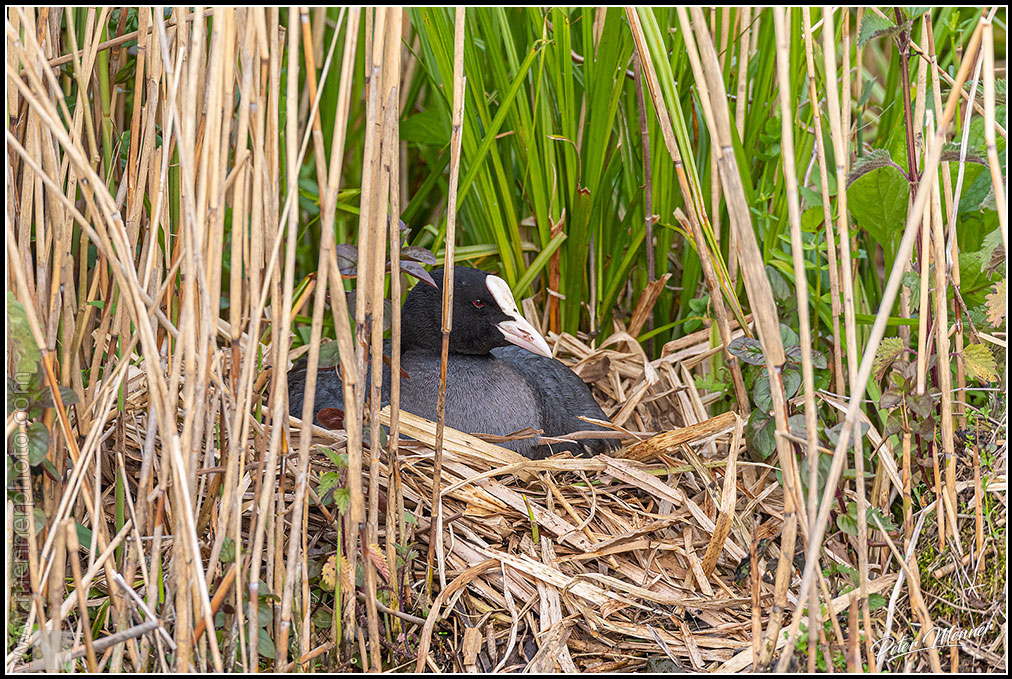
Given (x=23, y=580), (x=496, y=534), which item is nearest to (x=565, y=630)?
(x=496, y=534)

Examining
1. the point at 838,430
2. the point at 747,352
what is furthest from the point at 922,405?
the point at 747,352

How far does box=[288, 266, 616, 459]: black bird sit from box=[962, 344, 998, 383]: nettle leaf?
87 cm

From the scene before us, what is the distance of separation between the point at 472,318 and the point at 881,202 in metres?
0.91

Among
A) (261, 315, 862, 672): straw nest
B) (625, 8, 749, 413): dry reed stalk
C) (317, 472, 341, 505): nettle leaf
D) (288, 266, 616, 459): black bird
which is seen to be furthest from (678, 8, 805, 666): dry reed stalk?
(288, 266, 616, 459): black bird

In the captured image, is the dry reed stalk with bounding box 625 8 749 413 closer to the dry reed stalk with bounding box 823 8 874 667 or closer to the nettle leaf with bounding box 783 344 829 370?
the nettle leaf with bounding box 783 344 829 370

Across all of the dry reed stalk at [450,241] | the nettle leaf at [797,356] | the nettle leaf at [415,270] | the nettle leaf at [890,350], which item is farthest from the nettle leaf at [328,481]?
the nettle leaf at [890,350]

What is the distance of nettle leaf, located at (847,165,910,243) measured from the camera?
173cm

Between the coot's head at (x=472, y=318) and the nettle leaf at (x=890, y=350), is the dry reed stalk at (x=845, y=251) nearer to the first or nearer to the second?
the nettle leaf at (x=890, y=350)

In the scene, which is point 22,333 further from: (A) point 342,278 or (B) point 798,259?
(B) point 798,259

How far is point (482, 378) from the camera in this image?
2.15 meters

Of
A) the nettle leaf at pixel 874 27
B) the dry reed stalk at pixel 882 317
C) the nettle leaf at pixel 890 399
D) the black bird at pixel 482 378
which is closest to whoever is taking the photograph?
the dry reed stalk at pixel 882 317

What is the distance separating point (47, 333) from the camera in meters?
1.28

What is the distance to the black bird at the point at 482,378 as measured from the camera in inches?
81.6

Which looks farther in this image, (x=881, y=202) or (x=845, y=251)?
(x=881, y=202)
